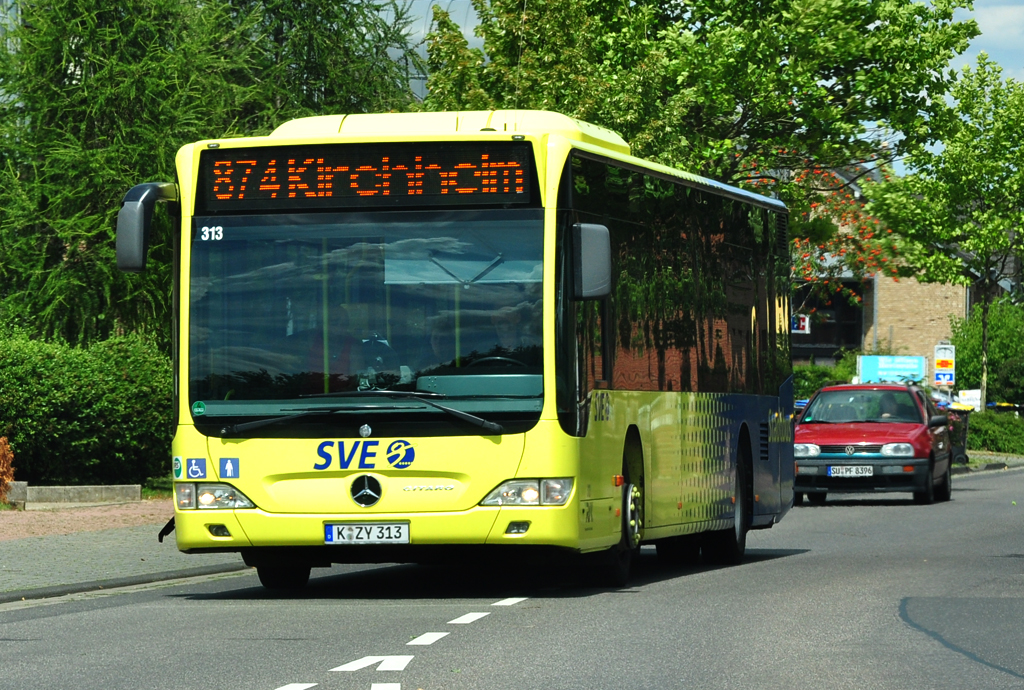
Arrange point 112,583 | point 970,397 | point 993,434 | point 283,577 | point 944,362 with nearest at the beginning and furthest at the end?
point 283,577 < point 112,583 < point 944,362 < point 970,397 < point 993,434

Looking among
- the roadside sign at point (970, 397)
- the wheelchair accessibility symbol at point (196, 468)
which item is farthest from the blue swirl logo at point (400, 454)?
the roadside sign at point (970, 397)

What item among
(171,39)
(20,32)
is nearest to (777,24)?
(171,39)

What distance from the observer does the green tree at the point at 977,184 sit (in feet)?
139

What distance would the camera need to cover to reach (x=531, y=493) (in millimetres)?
12375

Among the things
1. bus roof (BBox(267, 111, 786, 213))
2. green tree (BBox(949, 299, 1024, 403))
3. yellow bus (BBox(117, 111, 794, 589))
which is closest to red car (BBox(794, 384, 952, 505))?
bus roof (BBox(267, 111, 786, 213))

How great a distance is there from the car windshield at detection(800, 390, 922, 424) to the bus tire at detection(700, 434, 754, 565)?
36.3ft

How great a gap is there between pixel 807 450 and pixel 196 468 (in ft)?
52.9

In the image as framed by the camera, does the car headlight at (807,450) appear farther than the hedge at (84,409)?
Yes

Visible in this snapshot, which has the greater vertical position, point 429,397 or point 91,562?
point 429,397

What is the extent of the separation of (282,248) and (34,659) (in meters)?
3.75

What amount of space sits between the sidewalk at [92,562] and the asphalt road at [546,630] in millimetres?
344

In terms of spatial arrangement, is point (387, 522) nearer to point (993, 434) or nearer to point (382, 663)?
point (382, 663)

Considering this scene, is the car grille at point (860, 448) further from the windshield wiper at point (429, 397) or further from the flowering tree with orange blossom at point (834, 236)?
the windshield wiper at point (429, 397)

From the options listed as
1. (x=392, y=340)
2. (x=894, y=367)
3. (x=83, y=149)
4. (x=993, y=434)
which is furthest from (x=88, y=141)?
(x=894, y=367)
